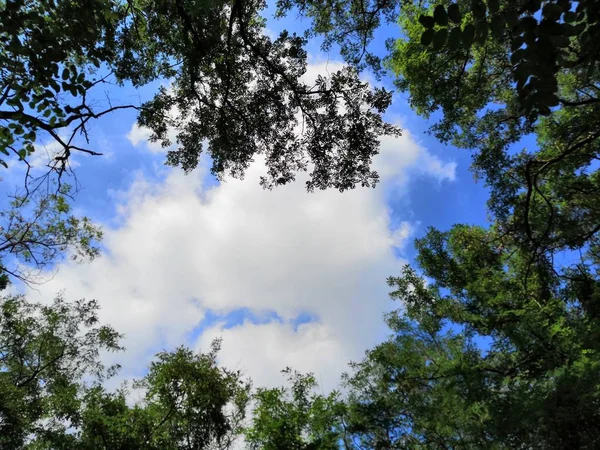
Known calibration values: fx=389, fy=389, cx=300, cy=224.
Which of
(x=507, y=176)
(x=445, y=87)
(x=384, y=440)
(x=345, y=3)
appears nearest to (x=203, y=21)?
(x=345, y=3)

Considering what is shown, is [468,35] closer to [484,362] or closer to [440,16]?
[440,16]

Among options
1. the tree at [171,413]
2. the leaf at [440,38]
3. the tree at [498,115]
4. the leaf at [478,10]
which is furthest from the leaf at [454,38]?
the tree at [171,413]

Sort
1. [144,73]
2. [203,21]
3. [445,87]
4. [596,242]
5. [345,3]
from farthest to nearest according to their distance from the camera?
[596,242] < [445,87] < [345,3] < [144,73] < [203,21]

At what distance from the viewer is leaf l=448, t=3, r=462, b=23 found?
1796 mm

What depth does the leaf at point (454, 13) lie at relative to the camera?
70.7 inches

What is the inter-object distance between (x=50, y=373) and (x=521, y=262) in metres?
18.2

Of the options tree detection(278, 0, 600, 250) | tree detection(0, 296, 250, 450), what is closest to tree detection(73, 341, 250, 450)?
tree detection(0, 296, 250, 450)

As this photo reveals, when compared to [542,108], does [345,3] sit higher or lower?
higher

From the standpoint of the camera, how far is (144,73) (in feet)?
29.3

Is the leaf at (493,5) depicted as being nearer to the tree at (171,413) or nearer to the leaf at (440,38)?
the leaf at (440,38)

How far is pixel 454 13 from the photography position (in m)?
1.82

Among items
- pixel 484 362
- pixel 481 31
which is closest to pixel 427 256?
pixel 484 362

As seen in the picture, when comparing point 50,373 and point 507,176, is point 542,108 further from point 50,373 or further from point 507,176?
point 50,373

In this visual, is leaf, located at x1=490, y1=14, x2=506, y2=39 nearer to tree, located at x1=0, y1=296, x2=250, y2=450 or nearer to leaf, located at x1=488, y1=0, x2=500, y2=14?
leaf, located at x1=488, y1=0, x2=500, y2=14
